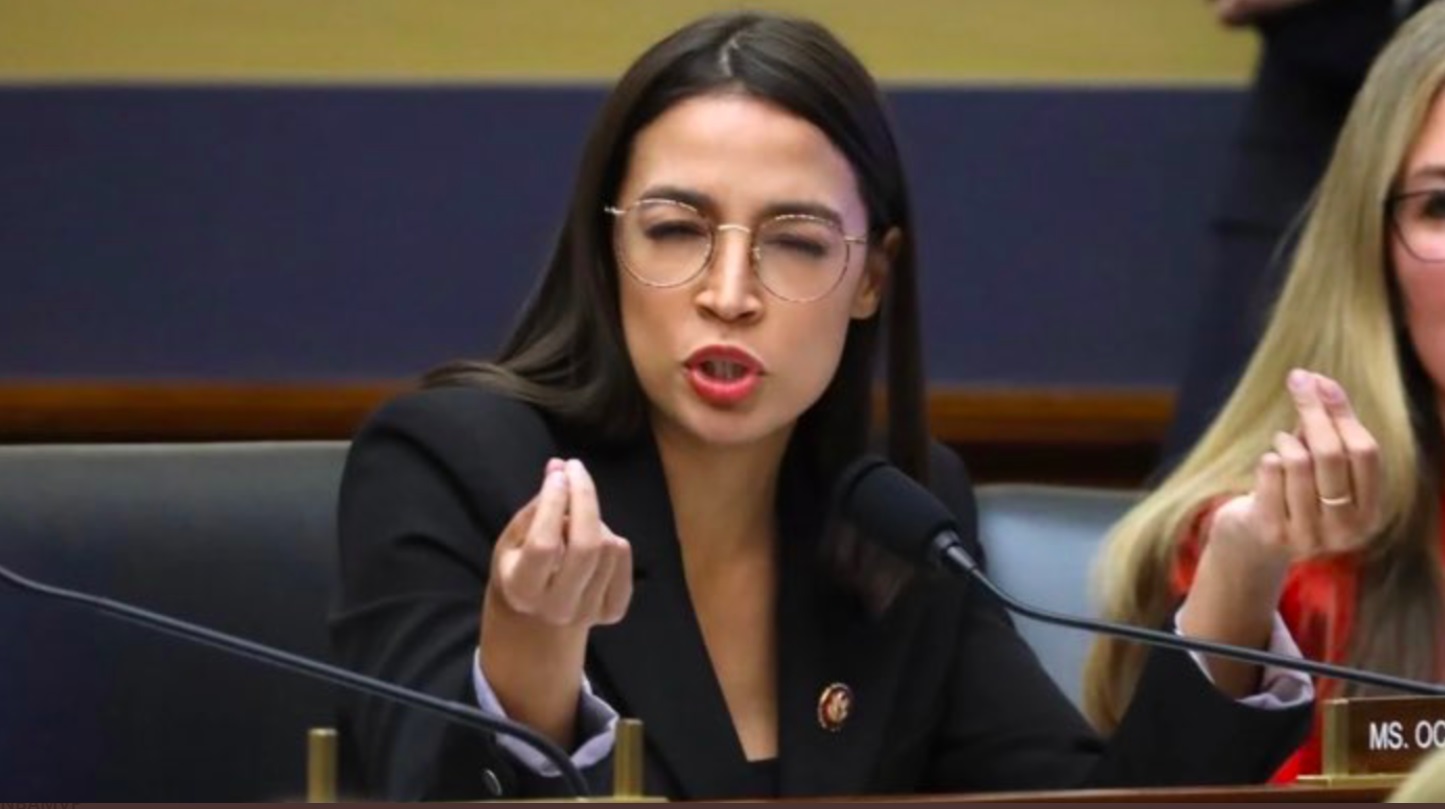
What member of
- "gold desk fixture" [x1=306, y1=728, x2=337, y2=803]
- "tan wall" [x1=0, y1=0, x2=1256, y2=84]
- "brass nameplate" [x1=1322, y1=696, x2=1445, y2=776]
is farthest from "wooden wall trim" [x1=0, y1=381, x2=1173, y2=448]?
"gold desk fixture" [x1=306, y1=728, x2=337, y2=803]

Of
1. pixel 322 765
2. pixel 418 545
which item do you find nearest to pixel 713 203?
pixel 418 545

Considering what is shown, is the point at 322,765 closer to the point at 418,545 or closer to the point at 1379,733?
the point at 418,545

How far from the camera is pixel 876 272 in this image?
264 cm

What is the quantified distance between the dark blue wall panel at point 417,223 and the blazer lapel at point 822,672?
6.30 ft

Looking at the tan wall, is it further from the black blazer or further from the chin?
the chin

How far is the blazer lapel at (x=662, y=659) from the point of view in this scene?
2424 mm

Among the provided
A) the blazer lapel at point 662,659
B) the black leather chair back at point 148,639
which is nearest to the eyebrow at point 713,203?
the blazer lapel at point 662,659

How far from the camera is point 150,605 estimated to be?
2.69m

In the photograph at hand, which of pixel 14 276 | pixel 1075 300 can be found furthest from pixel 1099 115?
pixel 14 276

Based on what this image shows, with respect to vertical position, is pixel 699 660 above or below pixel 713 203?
below

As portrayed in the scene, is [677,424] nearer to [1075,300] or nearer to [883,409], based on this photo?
[883,409]

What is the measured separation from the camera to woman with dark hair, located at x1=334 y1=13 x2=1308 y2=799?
2.42 metres

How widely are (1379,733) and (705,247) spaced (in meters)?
0.64

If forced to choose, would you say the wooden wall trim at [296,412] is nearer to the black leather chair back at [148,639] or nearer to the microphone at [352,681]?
the black leather chair back at [148,639]
